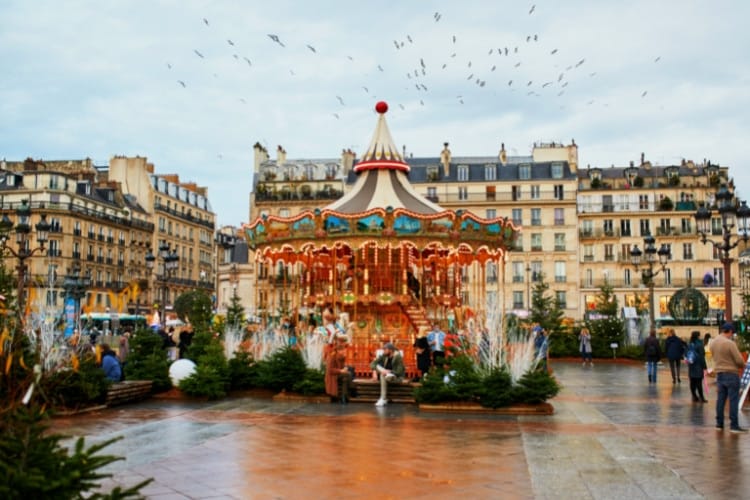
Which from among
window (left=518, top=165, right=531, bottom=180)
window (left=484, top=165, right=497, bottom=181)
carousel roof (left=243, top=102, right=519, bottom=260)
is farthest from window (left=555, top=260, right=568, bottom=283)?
carousel roof (left=243, top=102, right=519, bottom=260)

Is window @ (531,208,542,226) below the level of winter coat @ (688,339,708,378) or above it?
above

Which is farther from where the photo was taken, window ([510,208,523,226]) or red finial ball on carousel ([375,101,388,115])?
window ([510,208,523,226])

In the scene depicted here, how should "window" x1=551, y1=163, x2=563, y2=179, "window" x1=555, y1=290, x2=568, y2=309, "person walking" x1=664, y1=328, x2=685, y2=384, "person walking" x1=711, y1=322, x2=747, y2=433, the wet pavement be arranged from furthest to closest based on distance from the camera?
"window" x1=551, y1=163, x2=563, y2=179
"window" x1=555, y1=290, x2=568, y2=309
"person walking" x1=664, y1=328, x2=685, y2=384
"person walking" x1=711, y1=322, x2=747, y2=433
the wet pavement

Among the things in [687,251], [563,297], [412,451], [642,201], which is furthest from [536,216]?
[412,451]

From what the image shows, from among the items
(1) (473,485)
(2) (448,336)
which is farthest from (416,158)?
(1) (473,485)

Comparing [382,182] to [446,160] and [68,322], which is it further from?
[446,160]

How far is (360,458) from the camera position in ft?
30.9

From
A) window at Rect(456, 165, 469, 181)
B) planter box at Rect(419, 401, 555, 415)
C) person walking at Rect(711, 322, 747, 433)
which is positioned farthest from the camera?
window at Rect(456, 165, 469, 181)

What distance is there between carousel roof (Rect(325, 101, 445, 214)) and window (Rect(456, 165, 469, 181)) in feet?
131

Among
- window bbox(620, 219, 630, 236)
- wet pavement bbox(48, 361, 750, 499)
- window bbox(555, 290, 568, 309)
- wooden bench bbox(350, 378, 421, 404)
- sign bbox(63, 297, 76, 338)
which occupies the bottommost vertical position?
wet pavement bbox(48, 361, 750, 499)

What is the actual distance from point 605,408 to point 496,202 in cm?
4720

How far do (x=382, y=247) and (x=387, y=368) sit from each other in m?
5.78

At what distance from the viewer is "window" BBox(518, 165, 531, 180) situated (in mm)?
62625

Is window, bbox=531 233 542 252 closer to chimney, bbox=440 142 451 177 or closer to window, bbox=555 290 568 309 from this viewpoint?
A: window, bbox=555 290 568 309
